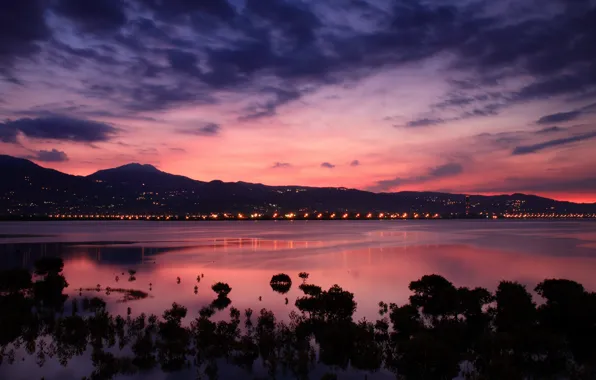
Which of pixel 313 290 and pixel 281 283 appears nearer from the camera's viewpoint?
pixel 313 290

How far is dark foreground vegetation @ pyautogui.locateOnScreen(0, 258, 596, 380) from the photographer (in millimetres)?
Result: 14094

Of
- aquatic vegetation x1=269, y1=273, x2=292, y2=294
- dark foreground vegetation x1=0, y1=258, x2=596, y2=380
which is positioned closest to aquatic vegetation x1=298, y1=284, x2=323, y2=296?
dark foreground vegetation x1=0, y1=258, x2=596, y2=380

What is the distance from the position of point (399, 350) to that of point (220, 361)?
242 inches

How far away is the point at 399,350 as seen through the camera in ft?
48.7

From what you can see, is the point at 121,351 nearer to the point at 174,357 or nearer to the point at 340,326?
the point at 174,357

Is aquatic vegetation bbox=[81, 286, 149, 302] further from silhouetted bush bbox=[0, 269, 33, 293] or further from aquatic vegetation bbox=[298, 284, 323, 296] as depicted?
aquatic vegetation bbox=[298, 284, 323, 296]

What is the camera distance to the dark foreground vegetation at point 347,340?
1409 cm

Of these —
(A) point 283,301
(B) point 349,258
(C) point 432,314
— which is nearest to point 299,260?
(B) point 349,258

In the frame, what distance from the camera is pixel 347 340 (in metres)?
15.6

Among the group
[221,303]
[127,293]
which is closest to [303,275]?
[221,303]

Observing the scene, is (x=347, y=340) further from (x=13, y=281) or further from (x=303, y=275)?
(x=13, y=281)

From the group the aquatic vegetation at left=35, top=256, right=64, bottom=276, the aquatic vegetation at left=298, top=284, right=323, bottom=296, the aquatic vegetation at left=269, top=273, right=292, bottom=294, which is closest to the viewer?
the aquatic vegetation at left=298, top=284, right=323, bottom=296

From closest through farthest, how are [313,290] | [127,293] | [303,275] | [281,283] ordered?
1. [313,290]
2. [127,293]
3. [281,283]
4. [303,275]

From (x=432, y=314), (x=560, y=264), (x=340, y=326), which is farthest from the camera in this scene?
(x=560, y=264)
